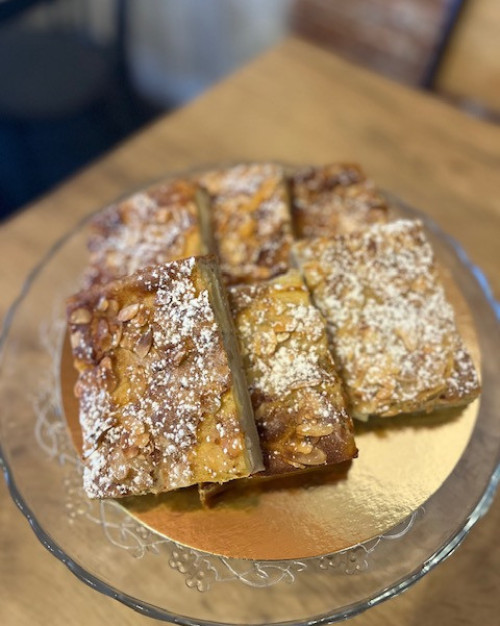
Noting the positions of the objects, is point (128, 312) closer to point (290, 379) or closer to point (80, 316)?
point (80, 316)

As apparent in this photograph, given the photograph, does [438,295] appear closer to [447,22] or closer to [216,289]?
[216,289]

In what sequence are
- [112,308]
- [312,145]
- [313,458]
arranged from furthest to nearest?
[312,145] → [112,308] → [313,458]

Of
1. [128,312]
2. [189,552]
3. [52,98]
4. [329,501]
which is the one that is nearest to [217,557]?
[189,552]

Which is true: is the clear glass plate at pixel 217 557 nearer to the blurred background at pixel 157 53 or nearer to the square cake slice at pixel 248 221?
the square cake slice at pixel 248 221

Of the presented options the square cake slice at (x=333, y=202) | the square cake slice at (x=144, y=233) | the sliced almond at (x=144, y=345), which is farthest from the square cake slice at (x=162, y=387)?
the square cake slice at (x=333, y=202)

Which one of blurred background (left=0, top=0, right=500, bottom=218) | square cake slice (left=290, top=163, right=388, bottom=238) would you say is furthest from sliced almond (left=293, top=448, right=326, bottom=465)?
blurred background (left=0, top=0, right=500, bottom=218)

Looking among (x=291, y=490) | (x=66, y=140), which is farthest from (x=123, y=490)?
(x=66, y=140)
